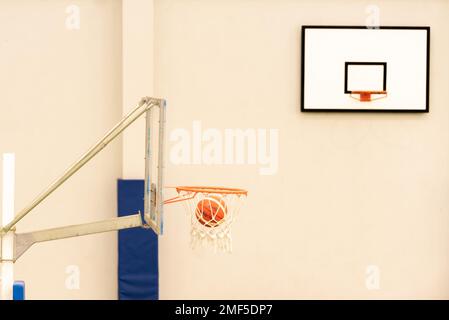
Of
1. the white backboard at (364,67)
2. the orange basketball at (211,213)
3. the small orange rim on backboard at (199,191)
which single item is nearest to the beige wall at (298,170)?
the white backboard at (364,67)

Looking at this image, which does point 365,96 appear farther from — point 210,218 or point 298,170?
point 210,218

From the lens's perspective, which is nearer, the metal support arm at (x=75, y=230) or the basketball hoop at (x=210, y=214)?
the metal support arm at (x=75, y=230)

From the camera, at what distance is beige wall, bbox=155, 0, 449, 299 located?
700 cm

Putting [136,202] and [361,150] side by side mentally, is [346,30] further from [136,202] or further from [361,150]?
[136,202]

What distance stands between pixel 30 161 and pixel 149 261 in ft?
4.52

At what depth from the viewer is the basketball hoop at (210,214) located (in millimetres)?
6081

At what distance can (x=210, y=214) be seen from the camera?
6074 mm

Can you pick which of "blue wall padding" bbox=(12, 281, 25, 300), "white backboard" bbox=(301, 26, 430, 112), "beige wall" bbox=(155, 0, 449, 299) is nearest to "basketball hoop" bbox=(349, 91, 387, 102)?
"white backboard" bbox=(301, 26, 430, 112)

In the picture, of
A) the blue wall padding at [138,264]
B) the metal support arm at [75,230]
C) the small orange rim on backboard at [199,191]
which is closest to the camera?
the metal support arm at [75,230]

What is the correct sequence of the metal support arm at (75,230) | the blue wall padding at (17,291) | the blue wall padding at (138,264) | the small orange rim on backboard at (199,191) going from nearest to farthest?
the metal support arm at (75,230) < the blue wall padding at (17,291) < the small orange rim on backboard at (199,191) < the blue wall padding at (138,264)

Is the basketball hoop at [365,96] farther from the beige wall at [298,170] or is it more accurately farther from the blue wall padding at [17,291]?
the blue wall padding at [17,291]

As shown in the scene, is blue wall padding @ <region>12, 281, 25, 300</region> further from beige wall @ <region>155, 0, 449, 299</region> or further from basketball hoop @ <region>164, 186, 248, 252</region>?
beige wall @ <region>155, 0, 449, 299</region>

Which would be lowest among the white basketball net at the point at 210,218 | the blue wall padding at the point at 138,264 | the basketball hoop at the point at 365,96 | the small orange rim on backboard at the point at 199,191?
the blue wall padding at the point at 138,264

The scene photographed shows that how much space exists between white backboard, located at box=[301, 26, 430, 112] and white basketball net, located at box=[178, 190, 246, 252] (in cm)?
130
